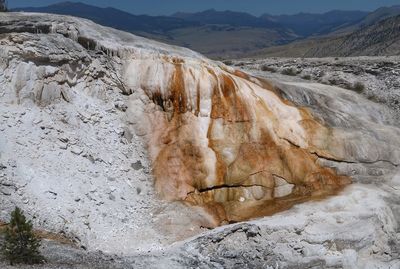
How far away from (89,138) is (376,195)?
390 inches

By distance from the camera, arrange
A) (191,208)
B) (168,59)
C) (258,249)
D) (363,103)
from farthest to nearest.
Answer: (363,103), (168,59), (191,208), (258,249)

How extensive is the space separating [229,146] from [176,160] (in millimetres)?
2023

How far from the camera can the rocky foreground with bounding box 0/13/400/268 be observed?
54.5ft

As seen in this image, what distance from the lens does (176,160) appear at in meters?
19.8

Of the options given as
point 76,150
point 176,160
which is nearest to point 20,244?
point 76,150

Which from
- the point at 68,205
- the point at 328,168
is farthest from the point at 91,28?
the point at 328,168

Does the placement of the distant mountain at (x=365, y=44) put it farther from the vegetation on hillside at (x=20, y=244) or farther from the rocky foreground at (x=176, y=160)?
the vegetation on hillside at (x=20, y=244)

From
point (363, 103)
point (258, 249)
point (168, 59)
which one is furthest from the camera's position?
point (363, 103)

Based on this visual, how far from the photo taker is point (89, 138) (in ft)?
63.2

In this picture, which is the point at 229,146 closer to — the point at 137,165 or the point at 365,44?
the point at 137,165

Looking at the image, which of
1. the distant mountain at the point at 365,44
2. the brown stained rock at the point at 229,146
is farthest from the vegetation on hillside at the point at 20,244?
the distant mountain at the point at 365,44

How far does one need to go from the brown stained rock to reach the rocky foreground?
50mm

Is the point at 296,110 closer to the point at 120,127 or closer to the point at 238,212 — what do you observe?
the point at 238,212

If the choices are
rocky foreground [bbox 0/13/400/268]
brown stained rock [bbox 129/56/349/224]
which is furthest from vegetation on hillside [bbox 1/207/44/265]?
brown stained rock [bbox 129/56/349/224]
